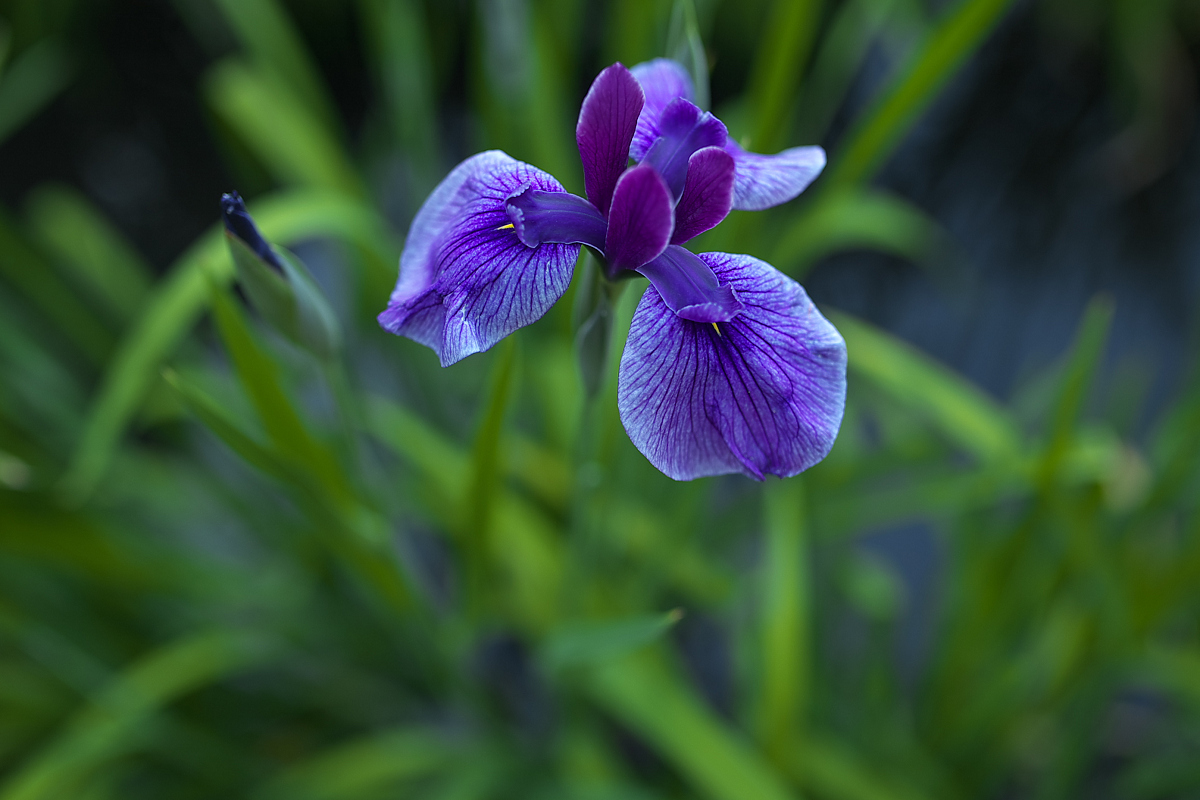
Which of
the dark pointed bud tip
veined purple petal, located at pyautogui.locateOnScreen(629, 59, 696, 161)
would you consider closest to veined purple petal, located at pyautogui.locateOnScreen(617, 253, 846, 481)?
veined purple petal, located at pyautogui.locateOnScreen(629, 59, 696, 161)

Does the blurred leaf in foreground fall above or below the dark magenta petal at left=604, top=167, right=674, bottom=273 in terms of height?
above

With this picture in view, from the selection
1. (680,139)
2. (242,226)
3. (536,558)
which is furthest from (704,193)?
(536,558)

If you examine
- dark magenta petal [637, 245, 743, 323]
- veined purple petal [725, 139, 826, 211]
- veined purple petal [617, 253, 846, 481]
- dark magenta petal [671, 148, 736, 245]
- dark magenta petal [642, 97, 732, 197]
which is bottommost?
veined purple petal [617, 253, 846, 481]

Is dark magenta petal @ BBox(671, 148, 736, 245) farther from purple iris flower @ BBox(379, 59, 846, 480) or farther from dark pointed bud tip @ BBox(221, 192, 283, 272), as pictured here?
dark pointed bud tip @ BBox(221, 192, 283, 272)

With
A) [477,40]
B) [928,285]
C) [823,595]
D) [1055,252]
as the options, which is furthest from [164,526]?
[1055,252]

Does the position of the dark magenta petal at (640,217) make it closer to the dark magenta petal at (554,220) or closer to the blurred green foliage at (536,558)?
the dark magenta petal at (554,220)

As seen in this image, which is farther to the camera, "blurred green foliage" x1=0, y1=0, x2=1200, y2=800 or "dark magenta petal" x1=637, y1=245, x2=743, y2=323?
"blurred green foliage" x1=0, y1=0, x2=1200, y2=800

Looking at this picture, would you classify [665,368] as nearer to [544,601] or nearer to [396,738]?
[544,601]

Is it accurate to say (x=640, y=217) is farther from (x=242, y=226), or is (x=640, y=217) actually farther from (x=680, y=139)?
(x=242, y=226)
